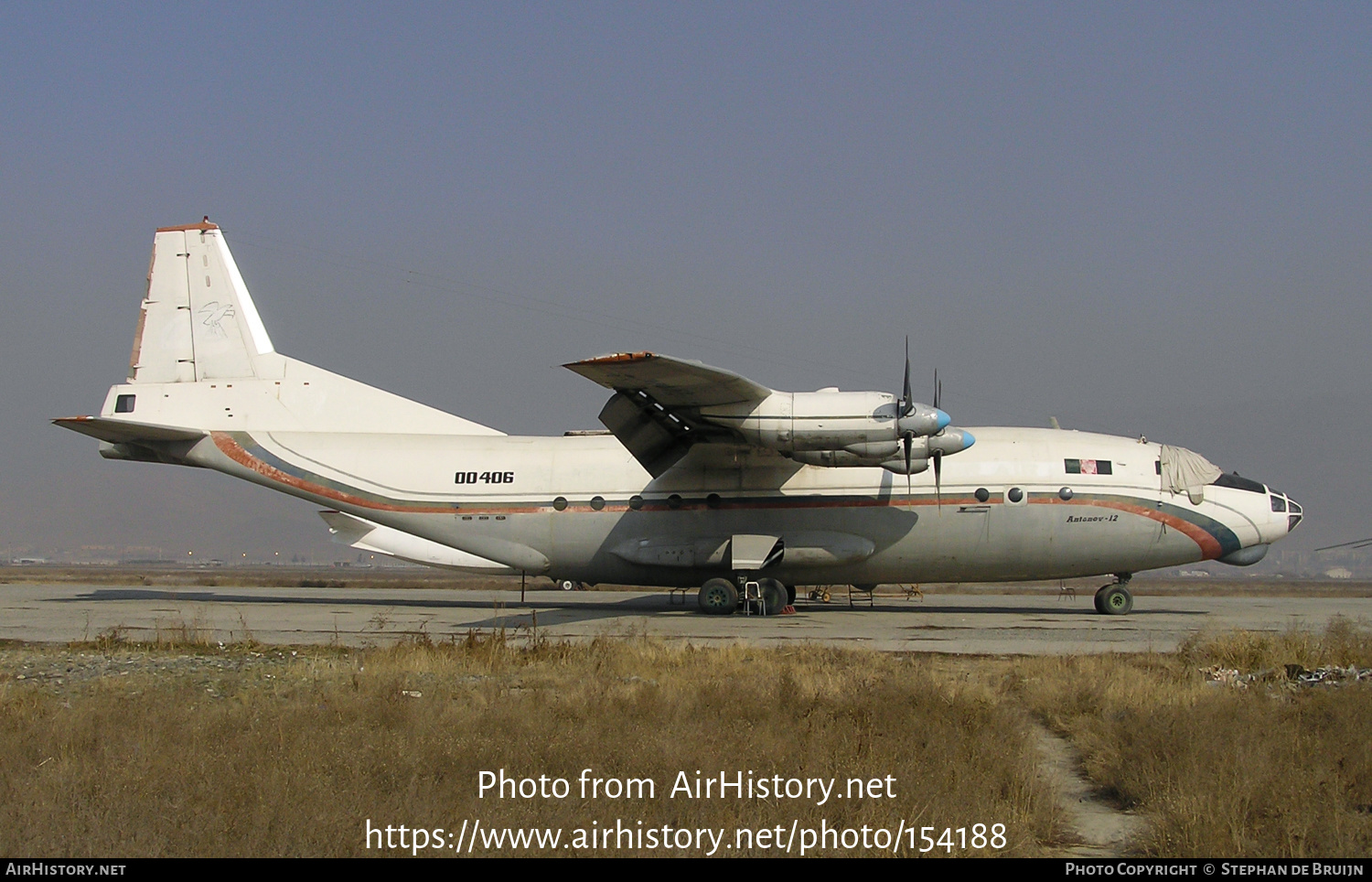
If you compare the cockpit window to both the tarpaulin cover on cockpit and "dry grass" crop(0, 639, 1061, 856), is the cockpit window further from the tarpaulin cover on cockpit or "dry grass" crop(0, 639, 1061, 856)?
Answer: "dry grass" crop(0, 639, 1061, 856)

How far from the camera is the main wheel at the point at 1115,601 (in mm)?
21828

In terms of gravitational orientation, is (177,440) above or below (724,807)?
above

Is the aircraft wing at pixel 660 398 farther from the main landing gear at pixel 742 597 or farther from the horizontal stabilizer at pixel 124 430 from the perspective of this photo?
the horizontal stabilizer at pixel 124 430

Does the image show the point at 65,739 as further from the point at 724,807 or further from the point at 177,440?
the point at 177,440

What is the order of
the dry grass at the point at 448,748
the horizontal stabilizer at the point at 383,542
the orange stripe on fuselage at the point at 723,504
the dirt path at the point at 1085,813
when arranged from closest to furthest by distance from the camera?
the dry grass at the point at 448,748, the dirt path at the point at 1085,813, the orange stripe on fuselage at the point at 723,504, the horizontal stabilizer at the point at 383,542

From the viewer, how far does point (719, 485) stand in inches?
864

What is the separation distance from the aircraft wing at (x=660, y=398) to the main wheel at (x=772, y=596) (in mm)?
3260

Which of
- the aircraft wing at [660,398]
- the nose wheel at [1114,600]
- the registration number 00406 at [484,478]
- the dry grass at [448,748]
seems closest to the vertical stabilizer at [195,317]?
the registration number 00406 at [484,478]

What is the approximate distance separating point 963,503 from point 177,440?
57.5ft

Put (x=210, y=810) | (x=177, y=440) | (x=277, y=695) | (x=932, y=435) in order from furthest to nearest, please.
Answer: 1. (x=177, y=440)
2. (x=932, y=435)
3. (x=277, y=695)
4. (x=210, y=810)

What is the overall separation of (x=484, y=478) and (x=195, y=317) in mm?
8254

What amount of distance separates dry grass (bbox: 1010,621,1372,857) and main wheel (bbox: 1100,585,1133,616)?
991 centimetres

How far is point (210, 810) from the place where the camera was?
5922 millimetres
